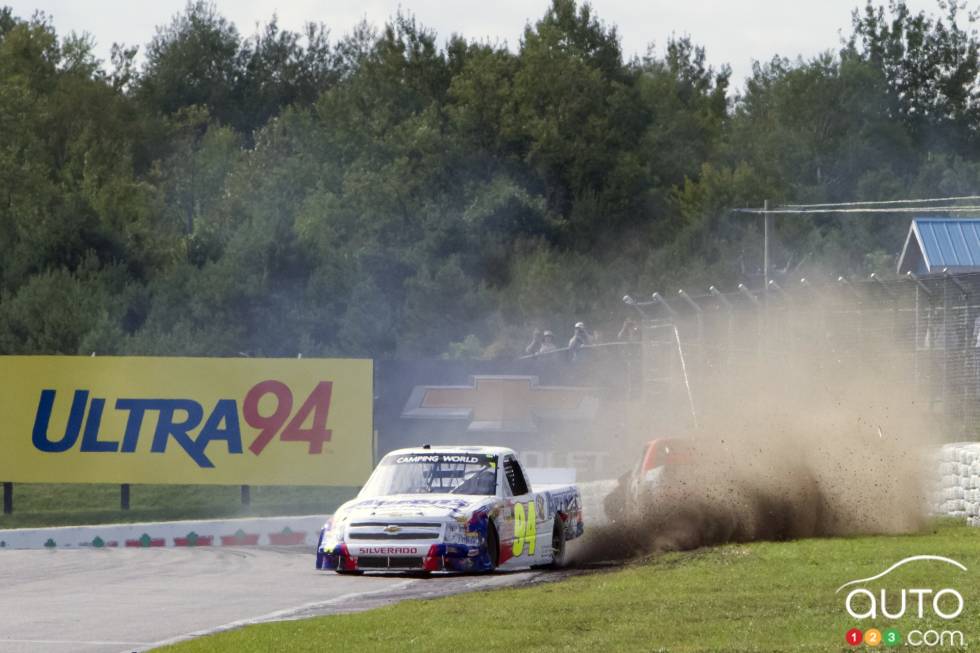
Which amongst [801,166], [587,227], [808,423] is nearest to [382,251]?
[587,227]

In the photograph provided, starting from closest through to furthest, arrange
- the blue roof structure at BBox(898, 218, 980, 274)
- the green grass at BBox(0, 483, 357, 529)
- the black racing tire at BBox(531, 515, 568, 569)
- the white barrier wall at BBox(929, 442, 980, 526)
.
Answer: the black racing tire at BBox(531, 515, 568, 569), the white barrier wall at BBox(929, 442, 980, 526), the green grass at BBox(0, 483, 357, 529), the blue roof structure at BBox(898, 218, 980, 274)

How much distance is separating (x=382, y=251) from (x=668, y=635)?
6125 centimetres

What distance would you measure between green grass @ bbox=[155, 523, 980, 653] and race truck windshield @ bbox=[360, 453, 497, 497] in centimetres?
175

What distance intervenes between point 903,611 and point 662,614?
184cm

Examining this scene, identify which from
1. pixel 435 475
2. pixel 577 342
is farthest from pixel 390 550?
pixel 577 342

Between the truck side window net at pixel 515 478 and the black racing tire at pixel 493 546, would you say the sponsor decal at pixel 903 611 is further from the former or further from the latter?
the truck side window net at pixel 515 478

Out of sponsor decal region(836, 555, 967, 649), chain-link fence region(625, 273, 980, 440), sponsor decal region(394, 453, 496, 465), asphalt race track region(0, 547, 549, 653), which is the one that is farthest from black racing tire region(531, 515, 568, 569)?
chain-link fence region(625, 273, 980, 440)

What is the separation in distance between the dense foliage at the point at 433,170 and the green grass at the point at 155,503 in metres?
19.4

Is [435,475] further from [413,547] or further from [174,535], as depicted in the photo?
[174,535]

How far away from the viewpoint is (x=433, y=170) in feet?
256

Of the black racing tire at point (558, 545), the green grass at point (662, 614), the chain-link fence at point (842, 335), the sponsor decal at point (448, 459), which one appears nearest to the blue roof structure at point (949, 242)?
the chain-link fence at point (842, 335)

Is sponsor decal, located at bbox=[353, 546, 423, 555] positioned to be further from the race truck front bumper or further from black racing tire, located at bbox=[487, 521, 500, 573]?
black racing tire, located at bbox=[487, 521, 500, 573]

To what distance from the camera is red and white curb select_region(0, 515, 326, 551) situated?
24.4m

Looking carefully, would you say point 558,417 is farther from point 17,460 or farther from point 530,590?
point 530,590
